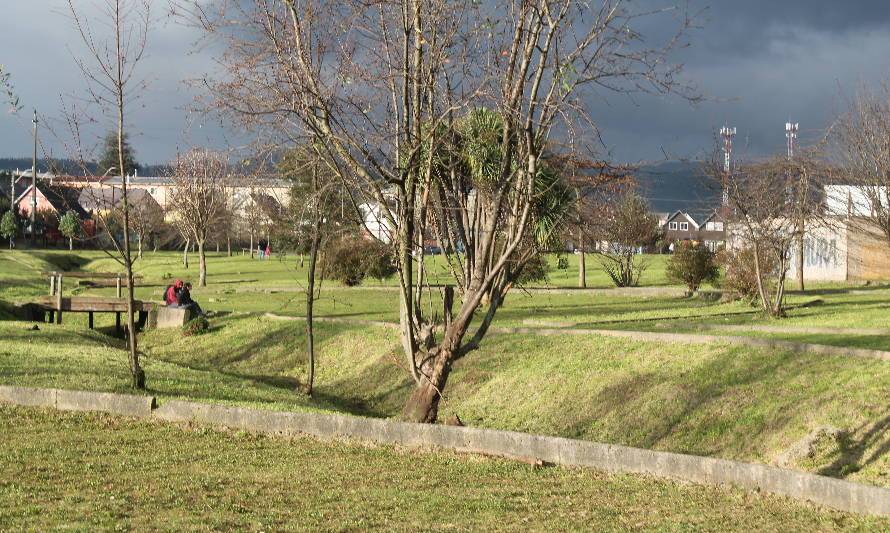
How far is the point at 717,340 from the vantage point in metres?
22.1

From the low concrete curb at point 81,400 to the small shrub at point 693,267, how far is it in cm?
3073

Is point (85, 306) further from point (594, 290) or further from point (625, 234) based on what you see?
point (625, 234)

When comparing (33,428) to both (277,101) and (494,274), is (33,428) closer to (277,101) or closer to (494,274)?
(277,101)

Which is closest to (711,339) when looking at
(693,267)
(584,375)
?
(584,375)

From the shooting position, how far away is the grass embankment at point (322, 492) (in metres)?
8.90

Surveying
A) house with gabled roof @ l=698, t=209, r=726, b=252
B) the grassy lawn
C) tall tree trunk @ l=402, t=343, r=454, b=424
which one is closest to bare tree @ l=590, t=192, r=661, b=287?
house with gabled roof @ l=698, t=209, r=726, b=252

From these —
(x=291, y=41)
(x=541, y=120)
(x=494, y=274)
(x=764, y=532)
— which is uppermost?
(x=291, y=41)

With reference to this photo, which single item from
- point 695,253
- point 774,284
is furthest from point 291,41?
point 695,253

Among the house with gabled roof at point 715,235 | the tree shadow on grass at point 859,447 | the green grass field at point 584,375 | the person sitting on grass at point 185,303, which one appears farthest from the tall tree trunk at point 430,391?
the house with gabled roof at point 715,235

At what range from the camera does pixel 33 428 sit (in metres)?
13.2

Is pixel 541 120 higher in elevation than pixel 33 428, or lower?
higher

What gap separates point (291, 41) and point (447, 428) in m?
5.03

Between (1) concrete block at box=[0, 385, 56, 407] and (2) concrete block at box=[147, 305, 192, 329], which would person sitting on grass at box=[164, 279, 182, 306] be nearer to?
(2) concrete block at box=[147, 305, 192, 329]

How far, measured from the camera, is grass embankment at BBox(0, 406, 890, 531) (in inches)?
350
